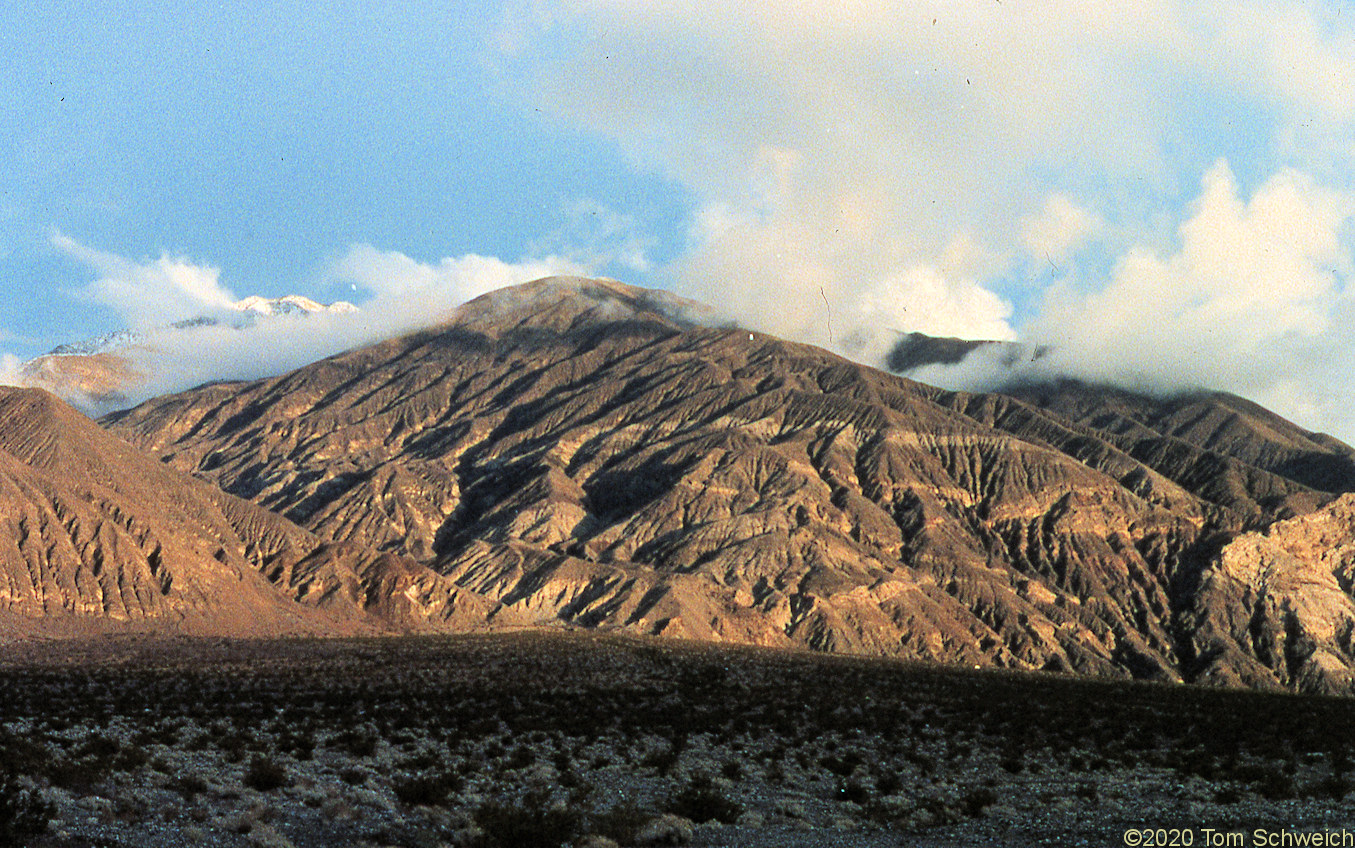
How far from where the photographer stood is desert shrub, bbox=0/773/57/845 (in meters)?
15.1

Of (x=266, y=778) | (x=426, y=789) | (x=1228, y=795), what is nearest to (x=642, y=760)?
(x=426, y=789)

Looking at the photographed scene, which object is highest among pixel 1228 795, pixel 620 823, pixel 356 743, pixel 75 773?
pixel 1228 795

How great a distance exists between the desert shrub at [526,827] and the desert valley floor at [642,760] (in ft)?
0.17

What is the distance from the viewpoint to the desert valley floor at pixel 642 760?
18.5m

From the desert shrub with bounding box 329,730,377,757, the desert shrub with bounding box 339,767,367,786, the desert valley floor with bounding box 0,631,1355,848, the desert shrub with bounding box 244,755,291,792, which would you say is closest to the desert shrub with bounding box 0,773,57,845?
the desert valley floor with bounding box 0,631,1355,848

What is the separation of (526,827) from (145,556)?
310 ft

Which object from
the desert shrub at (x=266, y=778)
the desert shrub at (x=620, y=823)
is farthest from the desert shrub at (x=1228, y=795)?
the desert shrub at (x=266, y=778)

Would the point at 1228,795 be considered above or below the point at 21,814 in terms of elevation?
above

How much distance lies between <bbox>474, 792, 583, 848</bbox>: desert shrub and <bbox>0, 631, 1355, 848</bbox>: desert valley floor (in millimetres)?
53

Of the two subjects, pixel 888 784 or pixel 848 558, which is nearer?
pixel 888 784

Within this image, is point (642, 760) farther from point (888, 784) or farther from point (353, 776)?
point (353, 776)

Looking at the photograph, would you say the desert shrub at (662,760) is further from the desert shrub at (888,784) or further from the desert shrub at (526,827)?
the desert shrub at (526,827)

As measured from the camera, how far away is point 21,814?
15797 mm

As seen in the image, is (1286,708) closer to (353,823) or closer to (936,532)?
(353,823)
